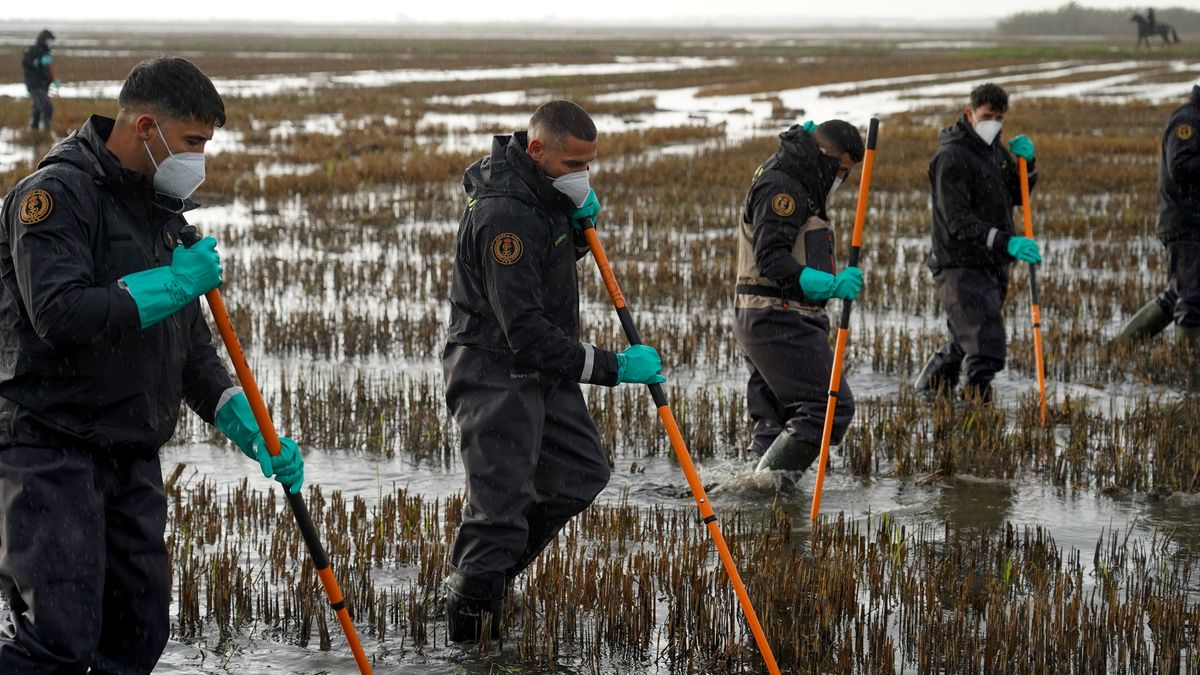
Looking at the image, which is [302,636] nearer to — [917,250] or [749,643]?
[749,643]

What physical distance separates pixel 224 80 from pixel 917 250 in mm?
34167

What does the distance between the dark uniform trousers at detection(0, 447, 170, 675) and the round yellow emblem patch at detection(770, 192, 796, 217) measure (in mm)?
3469

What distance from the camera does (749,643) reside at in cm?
452

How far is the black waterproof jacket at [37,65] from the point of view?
21078 mm

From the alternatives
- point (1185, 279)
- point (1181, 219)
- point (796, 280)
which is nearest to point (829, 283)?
point (796, 280)

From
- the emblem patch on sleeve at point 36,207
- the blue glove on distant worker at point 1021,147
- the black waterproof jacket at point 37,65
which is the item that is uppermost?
the black waterproof jacket at point 37,65

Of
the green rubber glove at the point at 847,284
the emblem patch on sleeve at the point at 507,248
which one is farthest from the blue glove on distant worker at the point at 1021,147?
the emblem patch on sleeve at the point at 507,248

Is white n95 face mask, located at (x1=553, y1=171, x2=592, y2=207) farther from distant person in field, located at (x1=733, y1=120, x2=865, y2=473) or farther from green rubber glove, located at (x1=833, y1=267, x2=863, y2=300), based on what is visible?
green rubber glove, located at (x1=833, y1=267, x2=863, y2=300)

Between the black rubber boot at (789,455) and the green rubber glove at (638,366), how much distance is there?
202 cm

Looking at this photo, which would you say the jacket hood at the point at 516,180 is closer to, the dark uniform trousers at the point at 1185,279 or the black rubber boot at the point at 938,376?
the black rubber boot at the point at 938,376

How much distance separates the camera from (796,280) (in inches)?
237

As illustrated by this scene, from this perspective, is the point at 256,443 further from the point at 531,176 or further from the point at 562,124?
the point at 562,124

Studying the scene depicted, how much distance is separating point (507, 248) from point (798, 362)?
2.49 metres

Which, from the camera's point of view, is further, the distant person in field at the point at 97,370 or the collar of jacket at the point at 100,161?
the collar of jacket at the point at 100,161
